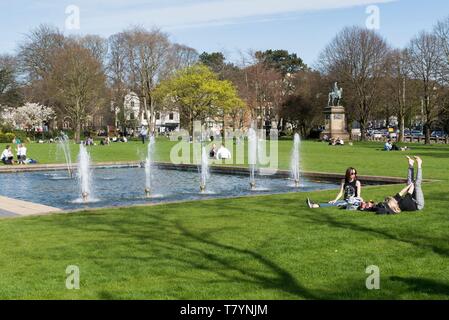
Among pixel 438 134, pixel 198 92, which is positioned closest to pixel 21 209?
pixel 198 92

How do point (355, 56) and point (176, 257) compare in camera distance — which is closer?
point (176, 257)

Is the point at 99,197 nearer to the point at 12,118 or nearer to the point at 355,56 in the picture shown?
the point at 355,56

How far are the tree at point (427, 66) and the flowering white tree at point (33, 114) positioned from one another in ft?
174

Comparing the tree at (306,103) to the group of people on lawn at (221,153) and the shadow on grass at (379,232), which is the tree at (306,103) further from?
the shadow on grass at (379,232)

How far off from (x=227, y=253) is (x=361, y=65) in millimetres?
64170

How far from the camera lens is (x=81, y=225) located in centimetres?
1230

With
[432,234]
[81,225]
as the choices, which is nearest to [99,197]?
[81,225]

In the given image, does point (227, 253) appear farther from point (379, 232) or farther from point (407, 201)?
point (407, 201)

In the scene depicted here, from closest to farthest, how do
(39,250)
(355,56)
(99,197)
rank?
(39,250) → (99,197) → (355,56)

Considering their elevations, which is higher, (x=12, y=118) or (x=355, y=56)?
(x=355, y=56)

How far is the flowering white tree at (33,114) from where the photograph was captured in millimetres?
86938

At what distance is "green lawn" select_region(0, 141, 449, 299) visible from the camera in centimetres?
734

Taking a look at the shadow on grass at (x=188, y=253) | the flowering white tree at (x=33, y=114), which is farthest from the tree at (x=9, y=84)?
the shadow on grass at (x=188, y=253)
